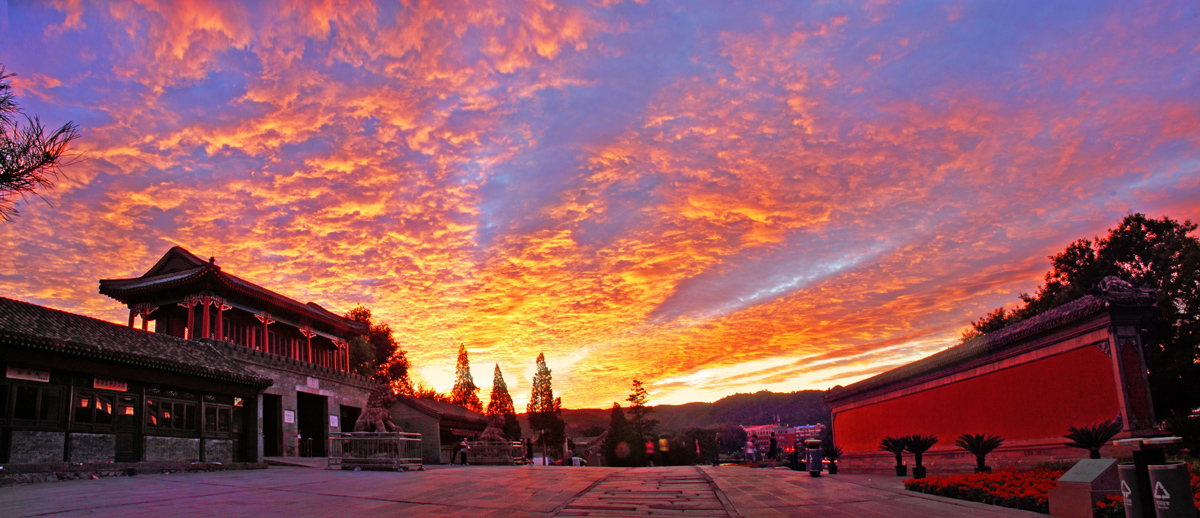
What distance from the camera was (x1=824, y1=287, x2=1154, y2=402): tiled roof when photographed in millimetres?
12727

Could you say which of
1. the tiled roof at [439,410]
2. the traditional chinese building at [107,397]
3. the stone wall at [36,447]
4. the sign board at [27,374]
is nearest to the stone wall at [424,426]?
the tiled roof at [439,410]

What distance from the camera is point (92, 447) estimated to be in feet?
55.3

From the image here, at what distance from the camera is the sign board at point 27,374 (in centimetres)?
1522

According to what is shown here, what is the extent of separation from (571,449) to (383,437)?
1750 inches

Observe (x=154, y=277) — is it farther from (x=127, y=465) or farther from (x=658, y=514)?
(x=658, y=514)

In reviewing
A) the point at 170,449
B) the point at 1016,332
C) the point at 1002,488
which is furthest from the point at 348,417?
the point at 1002,488

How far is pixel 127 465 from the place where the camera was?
16.6 metres

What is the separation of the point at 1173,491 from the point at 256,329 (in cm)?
3503

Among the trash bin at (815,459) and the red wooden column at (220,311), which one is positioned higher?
the red wooden column at (220,311)

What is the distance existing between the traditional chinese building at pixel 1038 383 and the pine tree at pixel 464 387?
56181 mm

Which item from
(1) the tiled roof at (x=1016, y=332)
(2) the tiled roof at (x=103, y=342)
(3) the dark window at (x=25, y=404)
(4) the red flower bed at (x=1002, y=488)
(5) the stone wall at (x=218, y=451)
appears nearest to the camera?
(4) the red flower bed at (x=1002, y=488)

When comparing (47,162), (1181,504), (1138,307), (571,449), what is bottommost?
(571,449)

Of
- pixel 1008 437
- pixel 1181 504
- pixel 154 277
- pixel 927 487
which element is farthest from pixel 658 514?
pixel 154 277

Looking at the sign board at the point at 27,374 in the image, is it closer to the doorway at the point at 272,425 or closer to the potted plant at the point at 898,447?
the doorway at the point at 272,425
